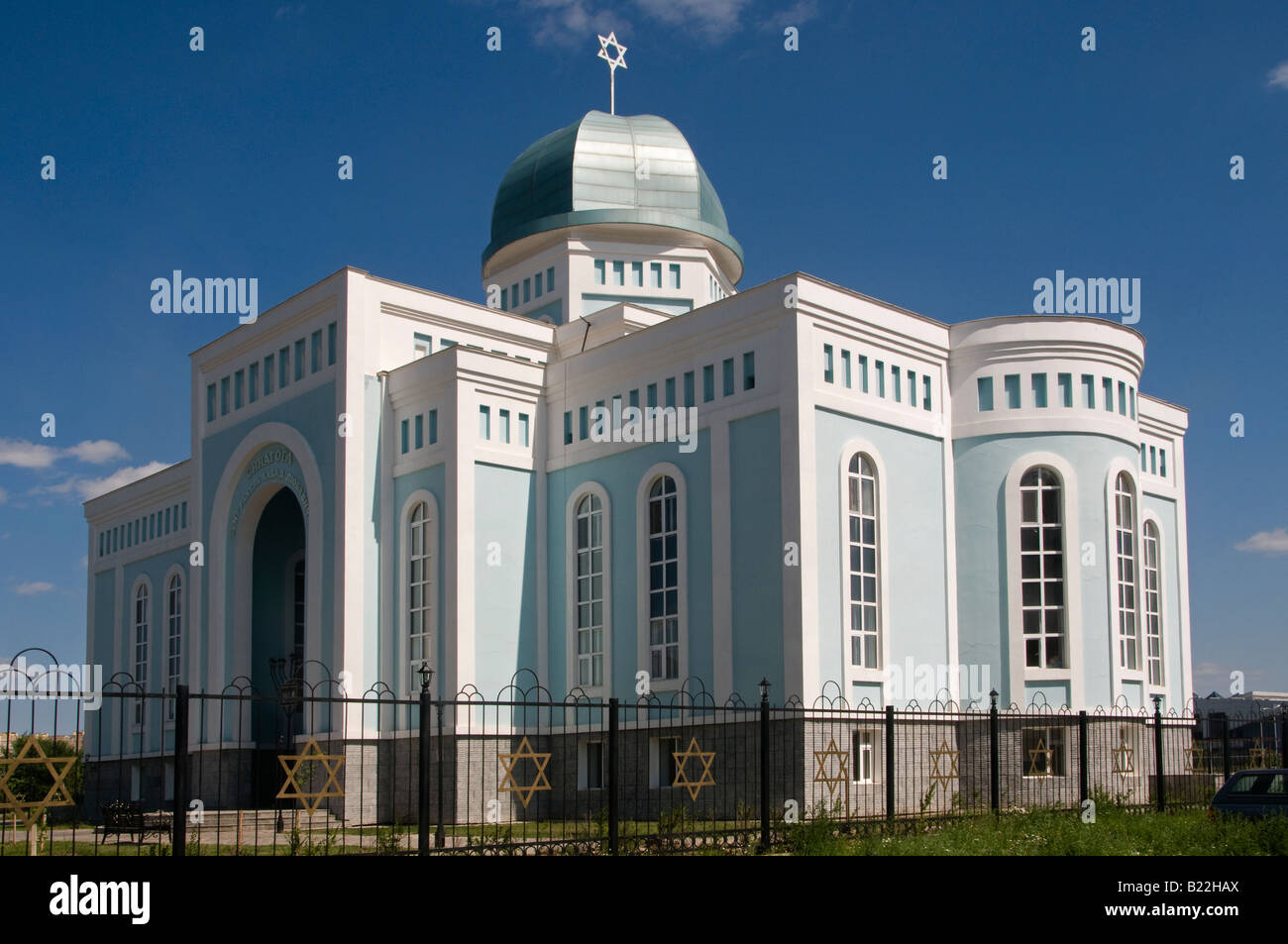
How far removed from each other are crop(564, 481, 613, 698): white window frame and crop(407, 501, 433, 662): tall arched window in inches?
105

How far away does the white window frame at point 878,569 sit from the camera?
22.7 meters

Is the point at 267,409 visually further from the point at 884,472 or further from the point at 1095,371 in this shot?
the point at 1095,371

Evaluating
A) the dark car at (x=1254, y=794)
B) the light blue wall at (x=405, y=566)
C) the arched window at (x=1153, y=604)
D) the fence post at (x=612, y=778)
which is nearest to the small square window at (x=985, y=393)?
the arched window at (x=1153, y=604)

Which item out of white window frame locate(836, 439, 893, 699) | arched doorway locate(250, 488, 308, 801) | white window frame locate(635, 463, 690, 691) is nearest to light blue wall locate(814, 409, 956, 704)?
white window frame locate(836, 439, 893, 699)

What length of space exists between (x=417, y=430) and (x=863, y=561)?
9.15 meters

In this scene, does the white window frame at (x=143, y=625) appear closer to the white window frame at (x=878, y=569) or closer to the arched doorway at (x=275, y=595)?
the arched doorway at (x=275, y=595)

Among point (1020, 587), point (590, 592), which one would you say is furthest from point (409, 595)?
point (1020, 587)

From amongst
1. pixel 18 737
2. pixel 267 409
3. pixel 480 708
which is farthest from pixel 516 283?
pixel 18 737

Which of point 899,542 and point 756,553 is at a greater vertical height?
point 899,542

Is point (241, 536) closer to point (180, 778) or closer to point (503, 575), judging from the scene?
point (503, 575)

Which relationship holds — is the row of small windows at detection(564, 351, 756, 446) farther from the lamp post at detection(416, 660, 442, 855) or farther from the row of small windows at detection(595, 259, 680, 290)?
the lamp post at detection(416, 660, 442, 855)

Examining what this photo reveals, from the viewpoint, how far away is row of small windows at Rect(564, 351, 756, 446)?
23625 millimetres

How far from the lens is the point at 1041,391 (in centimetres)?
2508
